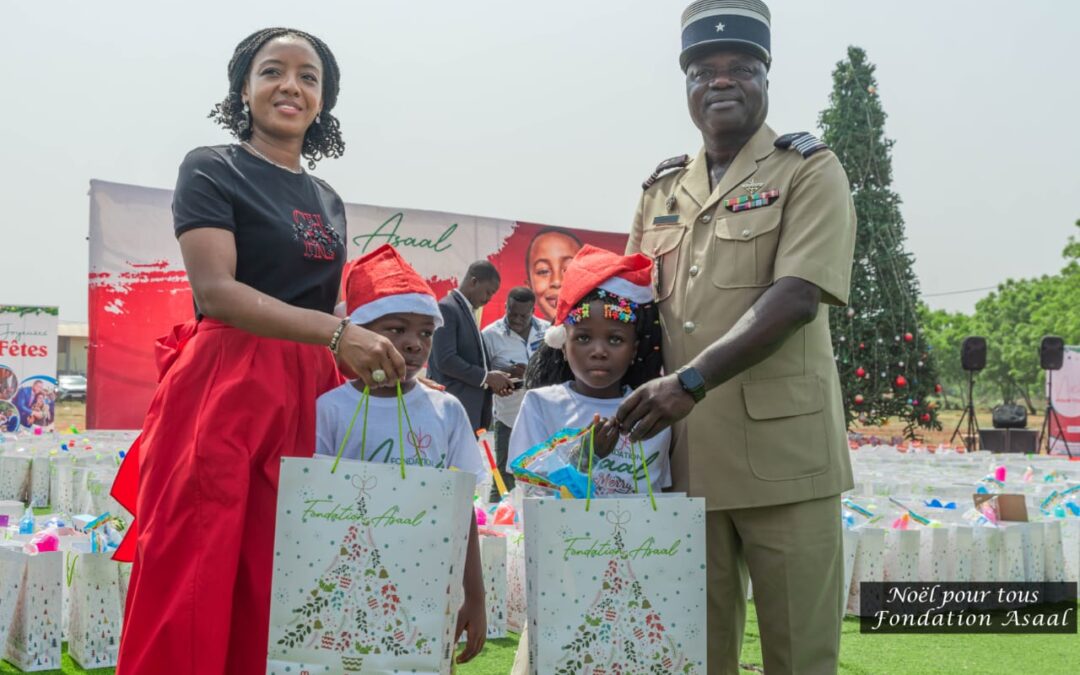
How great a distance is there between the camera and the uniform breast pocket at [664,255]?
94.0 inches

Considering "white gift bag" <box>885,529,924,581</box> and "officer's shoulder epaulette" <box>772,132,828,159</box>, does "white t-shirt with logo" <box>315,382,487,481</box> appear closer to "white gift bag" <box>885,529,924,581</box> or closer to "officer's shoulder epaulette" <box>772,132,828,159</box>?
"officer's shoulder epaulette" <box>772,132,828,159</box>

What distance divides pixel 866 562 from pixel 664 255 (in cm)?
282

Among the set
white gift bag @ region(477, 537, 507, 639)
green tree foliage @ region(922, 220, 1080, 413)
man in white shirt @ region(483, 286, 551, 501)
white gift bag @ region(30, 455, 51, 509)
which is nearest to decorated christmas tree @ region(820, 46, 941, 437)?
man in white shirt @ region(483, 286, 551, 501)

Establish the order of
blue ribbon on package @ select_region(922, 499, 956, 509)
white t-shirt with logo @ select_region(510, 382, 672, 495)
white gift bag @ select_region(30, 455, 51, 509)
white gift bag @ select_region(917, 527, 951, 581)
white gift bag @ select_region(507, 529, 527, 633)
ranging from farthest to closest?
1. white gift bag @ select_region(30, 455, 51, 509)
2. blue ribbon on package @ select_region(922, 499, 956, 509)
3. white gift bag @ select_region(917, 527, 951, 581)
4. white gift bag @ select_region(507, 529, 527, 633)
5. white t-shirt with logo @ select_region(510, 382, 672, 495)

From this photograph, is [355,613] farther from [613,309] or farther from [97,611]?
[97,611]

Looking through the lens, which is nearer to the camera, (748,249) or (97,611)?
(748,249)

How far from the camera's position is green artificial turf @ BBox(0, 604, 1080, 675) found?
12.1 ft

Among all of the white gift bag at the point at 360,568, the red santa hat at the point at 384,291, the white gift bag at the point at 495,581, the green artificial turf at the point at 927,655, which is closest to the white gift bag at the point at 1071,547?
the green artificial turf at the point at 927,655

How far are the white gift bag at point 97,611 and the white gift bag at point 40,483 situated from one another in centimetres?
412

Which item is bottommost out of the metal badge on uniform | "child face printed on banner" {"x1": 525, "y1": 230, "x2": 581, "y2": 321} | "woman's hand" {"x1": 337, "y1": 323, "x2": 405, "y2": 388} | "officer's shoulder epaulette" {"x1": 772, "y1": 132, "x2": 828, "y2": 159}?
"woman's hand" {"x1": 337, "y1": 323, "x2": 405, "y2": 388}

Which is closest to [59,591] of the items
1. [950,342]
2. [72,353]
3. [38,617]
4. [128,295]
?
[38,617]

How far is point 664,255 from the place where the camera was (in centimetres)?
244

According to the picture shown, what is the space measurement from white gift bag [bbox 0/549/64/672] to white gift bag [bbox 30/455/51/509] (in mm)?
4073

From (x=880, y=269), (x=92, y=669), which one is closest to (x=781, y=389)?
(x=92, y=669)
